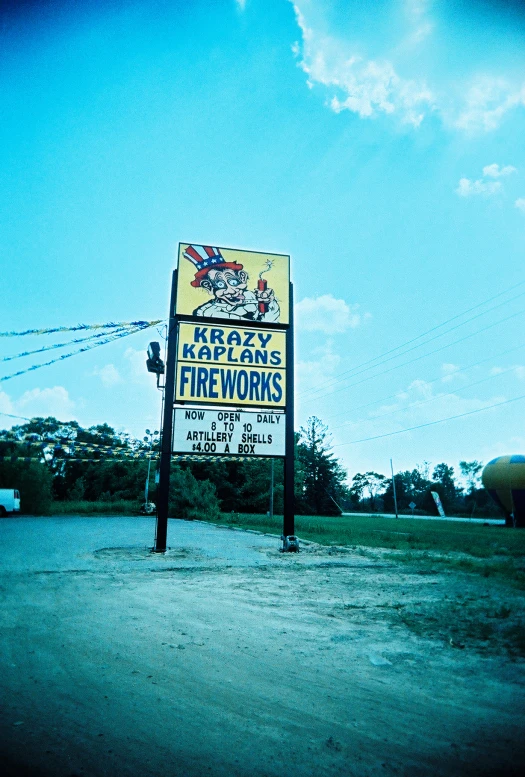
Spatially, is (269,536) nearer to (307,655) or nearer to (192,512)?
(307,655)

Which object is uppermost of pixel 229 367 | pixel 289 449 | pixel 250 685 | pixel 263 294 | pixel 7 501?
pixel 263 294

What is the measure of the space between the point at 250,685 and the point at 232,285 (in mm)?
11429

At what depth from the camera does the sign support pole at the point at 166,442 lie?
11508 mm

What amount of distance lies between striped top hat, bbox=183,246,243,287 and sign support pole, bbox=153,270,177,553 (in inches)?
38.4

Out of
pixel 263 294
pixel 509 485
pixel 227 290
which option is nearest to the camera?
pixel 227 290

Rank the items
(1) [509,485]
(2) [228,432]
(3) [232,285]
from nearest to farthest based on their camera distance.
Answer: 1. (2) [228,432]
2. (3) [232,285]
3. (1) [509,485]

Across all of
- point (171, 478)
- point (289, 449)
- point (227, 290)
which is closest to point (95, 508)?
point (171, 478)

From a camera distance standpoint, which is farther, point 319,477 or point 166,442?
point 319,477

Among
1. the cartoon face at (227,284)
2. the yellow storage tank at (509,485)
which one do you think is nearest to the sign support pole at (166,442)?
the cartoon face at (227,284)

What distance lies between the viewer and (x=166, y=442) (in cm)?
1207

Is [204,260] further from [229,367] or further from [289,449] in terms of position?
[289,449]

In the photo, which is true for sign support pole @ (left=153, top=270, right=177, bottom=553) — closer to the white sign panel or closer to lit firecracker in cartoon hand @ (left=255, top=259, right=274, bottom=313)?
the white sign panel

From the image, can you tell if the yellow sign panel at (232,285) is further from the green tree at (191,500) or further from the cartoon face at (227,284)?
the green tree at (191,500)

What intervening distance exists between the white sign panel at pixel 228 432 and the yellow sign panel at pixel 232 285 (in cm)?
285
